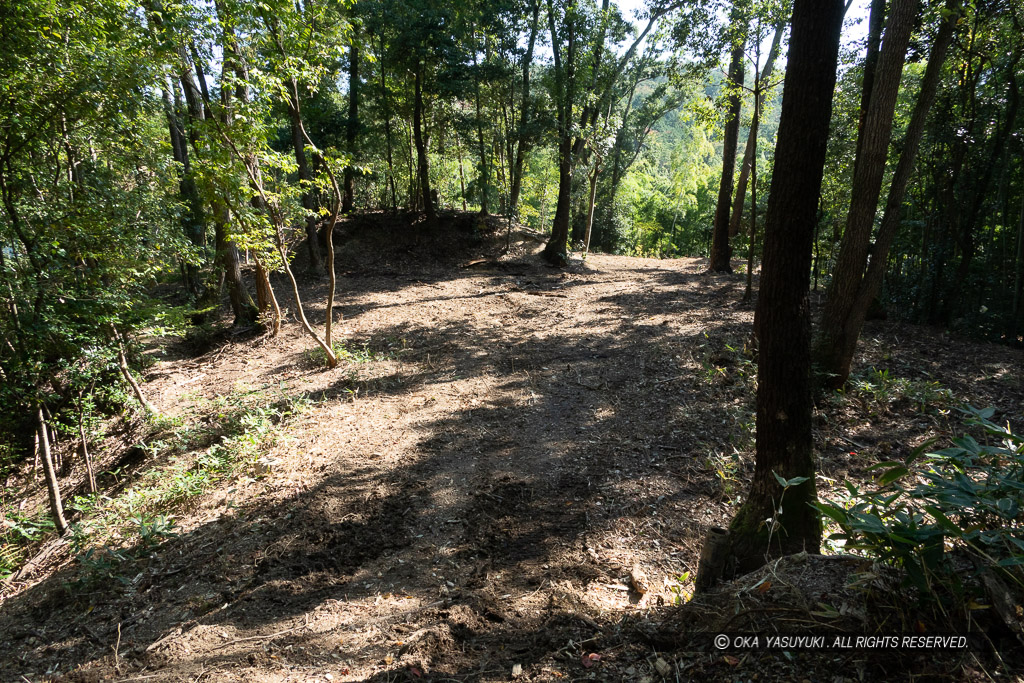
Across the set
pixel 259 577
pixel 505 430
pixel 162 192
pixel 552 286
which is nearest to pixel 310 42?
pixel 162 192

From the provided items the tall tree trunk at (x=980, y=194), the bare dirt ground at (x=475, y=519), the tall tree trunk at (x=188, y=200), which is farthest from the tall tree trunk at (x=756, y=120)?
the tall tree trunk at (x=188, y=200)

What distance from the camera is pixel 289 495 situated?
16.1 ft

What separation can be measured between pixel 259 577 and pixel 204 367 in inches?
269

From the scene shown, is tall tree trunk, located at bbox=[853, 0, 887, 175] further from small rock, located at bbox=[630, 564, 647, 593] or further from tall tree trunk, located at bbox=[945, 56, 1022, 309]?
small rock, located at bbox=[630, 564, 647, 593]

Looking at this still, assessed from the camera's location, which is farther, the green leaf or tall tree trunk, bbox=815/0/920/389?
tall tree trunk, bbox=815/0/920/389

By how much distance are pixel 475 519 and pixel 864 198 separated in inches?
226

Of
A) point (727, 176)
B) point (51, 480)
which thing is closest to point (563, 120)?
point (727, 176)

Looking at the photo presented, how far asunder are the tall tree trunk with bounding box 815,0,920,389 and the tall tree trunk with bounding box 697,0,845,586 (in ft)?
12.3

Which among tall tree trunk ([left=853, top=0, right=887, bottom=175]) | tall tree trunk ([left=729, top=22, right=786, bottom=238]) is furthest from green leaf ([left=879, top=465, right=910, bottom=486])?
tall tree trunk ([left=729, top=22, right=786, bottom=238])

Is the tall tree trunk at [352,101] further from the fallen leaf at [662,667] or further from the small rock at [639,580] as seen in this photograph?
the fallen leaf at [662,667]

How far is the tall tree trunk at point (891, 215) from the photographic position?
5703 mm

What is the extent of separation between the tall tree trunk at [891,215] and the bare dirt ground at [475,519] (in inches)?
Result: 27.8

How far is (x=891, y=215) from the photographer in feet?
19.6

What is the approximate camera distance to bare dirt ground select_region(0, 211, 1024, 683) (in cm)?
284
